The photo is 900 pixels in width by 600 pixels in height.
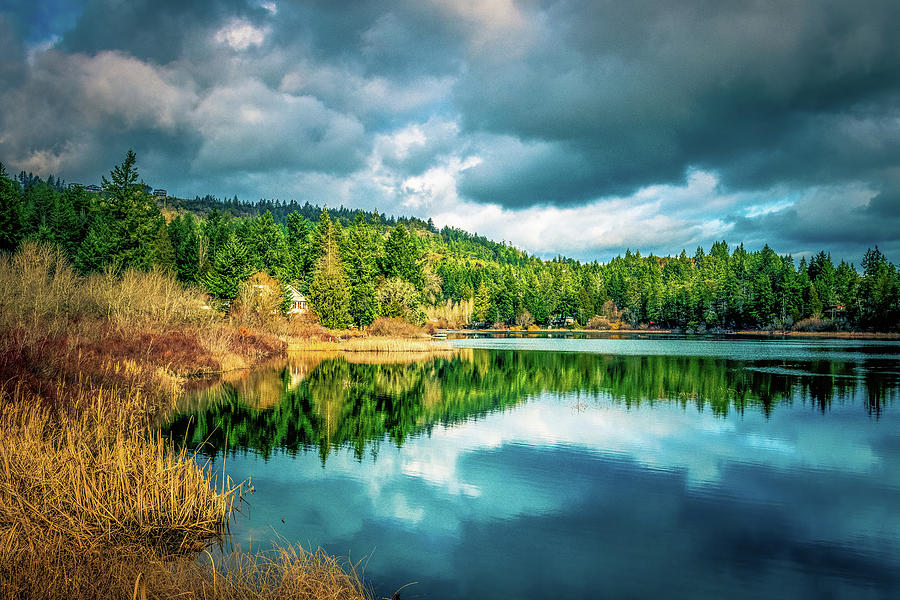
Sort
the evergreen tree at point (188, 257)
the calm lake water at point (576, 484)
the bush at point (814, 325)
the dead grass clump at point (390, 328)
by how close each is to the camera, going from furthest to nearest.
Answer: the bush at point (814, 325) < the evergreen tree at point (188, 257) < the dead grass clump at point (390, 328) < the calm lake water at point (576, 484)

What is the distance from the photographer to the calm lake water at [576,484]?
991cm

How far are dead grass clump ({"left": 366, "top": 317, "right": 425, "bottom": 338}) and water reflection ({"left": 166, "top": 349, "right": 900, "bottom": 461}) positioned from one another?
16584 mm

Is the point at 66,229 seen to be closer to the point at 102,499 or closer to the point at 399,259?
the point at 399,259

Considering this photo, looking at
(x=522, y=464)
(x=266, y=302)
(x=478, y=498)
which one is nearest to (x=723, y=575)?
(x=478, y=498)

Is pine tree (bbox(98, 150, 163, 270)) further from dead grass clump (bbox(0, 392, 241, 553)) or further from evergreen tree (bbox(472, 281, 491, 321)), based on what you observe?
evergreen tree (bbox(472, 281, 491, 321))

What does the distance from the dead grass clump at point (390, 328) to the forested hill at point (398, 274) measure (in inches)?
69.4

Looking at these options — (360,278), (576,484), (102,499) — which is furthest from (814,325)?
(102,499)

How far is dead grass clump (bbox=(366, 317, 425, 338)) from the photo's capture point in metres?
66.6

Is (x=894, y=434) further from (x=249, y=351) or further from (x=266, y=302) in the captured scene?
(x=266, y=302)

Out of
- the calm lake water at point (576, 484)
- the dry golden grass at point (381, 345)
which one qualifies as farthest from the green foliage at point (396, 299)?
the calm lake water at point (576, 484)

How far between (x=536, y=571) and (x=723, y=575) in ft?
11.0

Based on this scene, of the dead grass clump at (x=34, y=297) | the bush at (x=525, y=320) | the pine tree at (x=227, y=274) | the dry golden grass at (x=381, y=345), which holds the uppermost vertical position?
the pine tree at (x=227, y=274)

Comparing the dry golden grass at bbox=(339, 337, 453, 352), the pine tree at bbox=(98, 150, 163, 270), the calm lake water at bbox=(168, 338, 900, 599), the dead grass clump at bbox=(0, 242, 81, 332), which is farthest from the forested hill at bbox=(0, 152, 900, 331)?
the calm lake water at bbox=(168, 338, 900, 599)

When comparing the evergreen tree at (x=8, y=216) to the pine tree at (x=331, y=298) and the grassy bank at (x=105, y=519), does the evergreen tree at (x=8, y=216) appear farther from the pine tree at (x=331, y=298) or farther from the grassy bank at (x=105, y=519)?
the grassy bank at (x=105, y=519)
